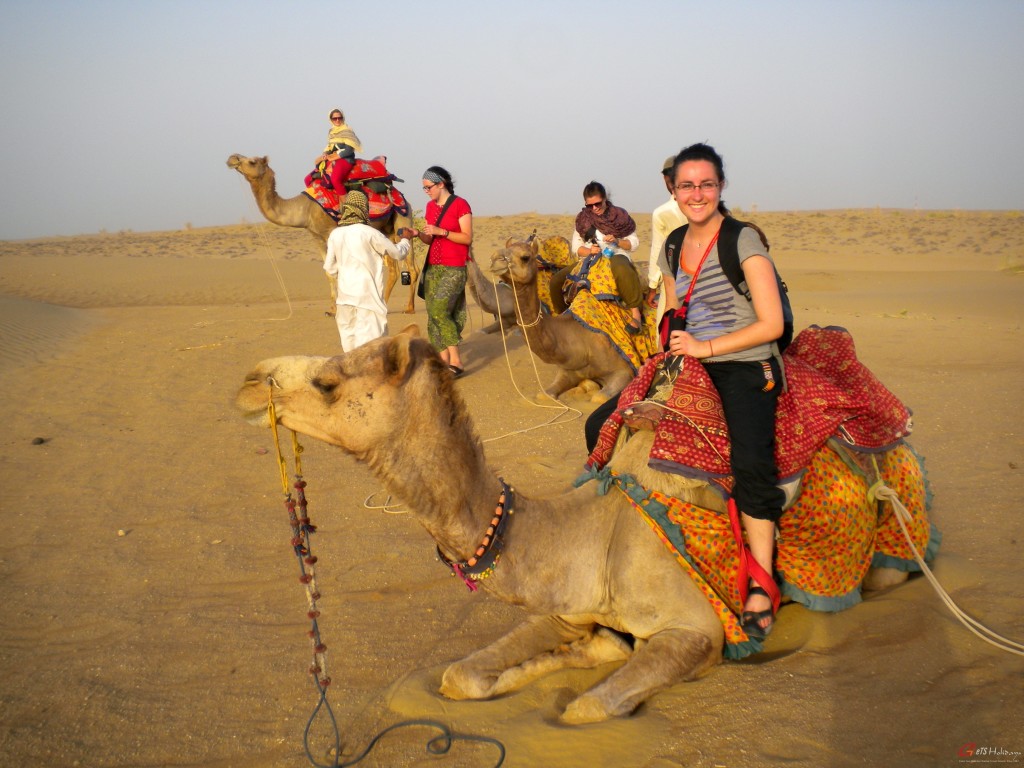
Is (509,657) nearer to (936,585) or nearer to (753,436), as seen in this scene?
(753,436)

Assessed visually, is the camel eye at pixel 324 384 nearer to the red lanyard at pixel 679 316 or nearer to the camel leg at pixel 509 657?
the camel leg at pixel 509 657

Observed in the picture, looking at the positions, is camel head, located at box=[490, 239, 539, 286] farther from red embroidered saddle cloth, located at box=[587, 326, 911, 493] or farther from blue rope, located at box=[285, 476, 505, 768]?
blue rope, located at box=[285, 476, 505, 768]

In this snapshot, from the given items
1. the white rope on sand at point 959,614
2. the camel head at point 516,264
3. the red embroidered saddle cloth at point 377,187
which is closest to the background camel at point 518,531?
the white rope on sand at point 959,614

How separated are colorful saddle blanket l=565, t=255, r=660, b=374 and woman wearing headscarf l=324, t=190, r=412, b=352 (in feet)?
6.91

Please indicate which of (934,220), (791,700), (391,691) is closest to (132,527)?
(391,691)

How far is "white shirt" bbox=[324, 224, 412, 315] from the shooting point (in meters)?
8.25

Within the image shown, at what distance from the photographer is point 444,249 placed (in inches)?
344

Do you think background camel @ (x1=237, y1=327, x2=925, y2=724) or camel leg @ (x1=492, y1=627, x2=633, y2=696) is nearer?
background camel @ (x1=237, y1=327, x2=925, y2=724)

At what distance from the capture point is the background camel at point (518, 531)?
275 centimetres

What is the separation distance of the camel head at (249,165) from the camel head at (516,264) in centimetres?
719

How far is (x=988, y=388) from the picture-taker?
28.3ft

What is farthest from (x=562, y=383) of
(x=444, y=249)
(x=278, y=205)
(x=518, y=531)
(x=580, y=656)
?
(x=278, y=205)

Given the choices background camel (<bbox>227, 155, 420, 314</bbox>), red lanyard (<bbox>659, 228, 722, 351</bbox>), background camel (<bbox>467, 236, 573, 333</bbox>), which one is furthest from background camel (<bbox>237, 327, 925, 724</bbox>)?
background camel (<bbox>227, 155, 420, 314</bbox>)

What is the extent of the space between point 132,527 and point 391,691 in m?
3.18
